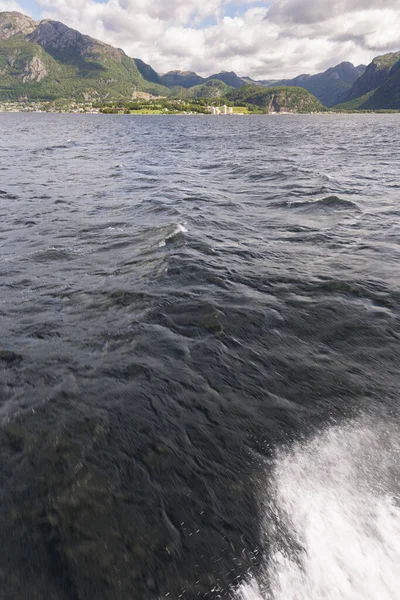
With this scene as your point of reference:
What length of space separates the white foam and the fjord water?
2 centimetres

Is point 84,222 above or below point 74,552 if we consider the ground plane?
above

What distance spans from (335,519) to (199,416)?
9.87ft

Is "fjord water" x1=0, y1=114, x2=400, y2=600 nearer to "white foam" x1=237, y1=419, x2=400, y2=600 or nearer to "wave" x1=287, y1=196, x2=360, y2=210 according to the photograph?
"white foam" x1=237, y1=419, x2=400, y2=600

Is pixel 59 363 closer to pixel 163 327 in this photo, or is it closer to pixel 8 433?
pixel 8 433

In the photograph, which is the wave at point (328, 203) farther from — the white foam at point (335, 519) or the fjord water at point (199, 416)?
the white foam at point (335, 519)

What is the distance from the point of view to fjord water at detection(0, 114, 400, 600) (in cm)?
462

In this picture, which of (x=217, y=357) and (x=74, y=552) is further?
Answer: (x=217, y=357)

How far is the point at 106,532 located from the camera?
5.00m

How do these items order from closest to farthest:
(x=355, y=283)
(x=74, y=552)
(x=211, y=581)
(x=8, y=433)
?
1. (x=211, y=581)
2. (x=74, y=552)
3. (x=8, y=433)
4. (x=355, y=283)

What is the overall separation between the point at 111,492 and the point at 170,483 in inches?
39.0

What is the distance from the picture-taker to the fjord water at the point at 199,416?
4.62m

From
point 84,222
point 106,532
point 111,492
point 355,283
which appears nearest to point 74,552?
point 106,532

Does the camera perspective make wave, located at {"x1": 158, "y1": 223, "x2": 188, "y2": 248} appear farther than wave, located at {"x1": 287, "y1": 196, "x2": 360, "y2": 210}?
No

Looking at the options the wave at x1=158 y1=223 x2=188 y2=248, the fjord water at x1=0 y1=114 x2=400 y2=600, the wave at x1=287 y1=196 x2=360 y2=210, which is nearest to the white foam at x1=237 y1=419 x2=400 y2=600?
the fjord water at x1=0 y1=114 x2=400 y2=600
